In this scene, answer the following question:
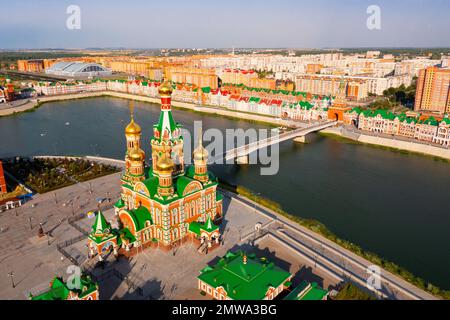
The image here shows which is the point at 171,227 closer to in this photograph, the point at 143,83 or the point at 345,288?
the point at 345,288

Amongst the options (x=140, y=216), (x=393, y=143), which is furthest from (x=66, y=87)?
(x=140, y=216)

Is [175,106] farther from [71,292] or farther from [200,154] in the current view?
[71,292]

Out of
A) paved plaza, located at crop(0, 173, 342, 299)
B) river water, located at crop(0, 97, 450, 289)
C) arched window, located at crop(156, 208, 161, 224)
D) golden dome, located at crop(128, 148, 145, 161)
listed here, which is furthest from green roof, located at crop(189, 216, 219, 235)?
river water, located at crop(0, 97, 450, 289)

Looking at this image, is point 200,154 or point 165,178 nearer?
point 165,178

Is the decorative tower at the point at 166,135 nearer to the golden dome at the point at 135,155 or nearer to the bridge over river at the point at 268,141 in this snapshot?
the golden dome at the point at 135,155

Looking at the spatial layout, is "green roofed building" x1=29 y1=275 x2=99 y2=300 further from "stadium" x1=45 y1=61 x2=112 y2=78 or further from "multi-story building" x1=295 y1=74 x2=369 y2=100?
"stadium" x1=45 y1=61 x2=112 y2=78

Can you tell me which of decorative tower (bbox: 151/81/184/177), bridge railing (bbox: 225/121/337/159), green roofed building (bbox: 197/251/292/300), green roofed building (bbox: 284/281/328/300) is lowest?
green roofed building (bbox: 284/281/328/300)

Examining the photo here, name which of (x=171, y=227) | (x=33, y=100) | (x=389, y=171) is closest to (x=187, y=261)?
(x=171, y=227)
